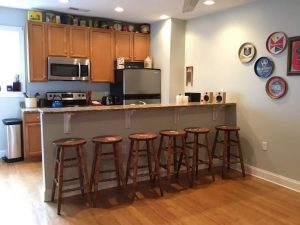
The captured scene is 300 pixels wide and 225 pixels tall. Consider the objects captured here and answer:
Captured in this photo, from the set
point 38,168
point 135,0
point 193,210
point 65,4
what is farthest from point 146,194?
point 65,4

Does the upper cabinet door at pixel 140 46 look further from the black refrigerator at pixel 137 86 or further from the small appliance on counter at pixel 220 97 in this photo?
the small appliance on counter at pixel 220 97

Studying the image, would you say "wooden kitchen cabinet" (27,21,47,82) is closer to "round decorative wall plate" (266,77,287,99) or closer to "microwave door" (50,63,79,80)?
"microwave door" (50,63,79,80)

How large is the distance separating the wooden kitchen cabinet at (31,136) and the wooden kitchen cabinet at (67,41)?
→ 44.6 inches

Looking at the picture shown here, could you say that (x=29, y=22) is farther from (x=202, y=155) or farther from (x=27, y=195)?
(x=202, y=155)

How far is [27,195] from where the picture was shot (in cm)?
309

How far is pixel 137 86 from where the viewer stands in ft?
16.1

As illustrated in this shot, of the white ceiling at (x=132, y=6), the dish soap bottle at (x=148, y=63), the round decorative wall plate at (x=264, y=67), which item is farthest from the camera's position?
the dish soap bottle at (x=148, y=63)

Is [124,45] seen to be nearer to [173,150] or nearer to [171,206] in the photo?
[173,150]

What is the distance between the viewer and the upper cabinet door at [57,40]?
4555 mm

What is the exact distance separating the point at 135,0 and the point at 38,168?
291 cm

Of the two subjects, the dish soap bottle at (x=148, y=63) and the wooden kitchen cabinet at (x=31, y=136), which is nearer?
the wooden kitchen cabinet at (x=31, y=136)

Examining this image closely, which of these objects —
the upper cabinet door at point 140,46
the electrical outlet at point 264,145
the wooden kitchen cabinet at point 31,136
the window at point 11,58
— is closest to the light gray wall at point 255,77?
the electrical outlet at point 264,145

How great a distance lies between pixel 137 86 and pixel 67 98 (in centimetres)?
131

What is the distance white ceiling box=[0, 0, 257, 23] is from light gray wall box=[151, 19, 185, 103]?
Answer: 0.24m
